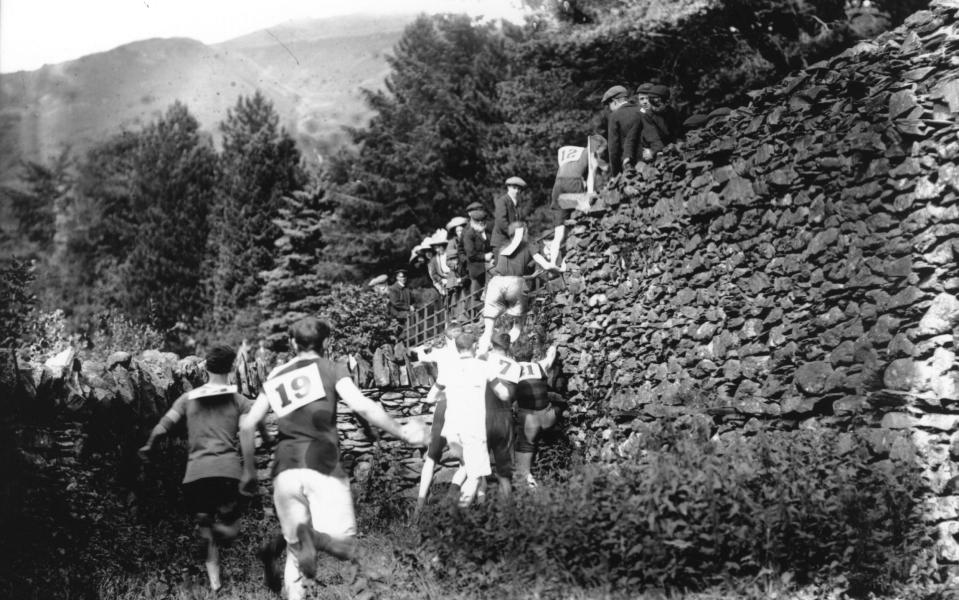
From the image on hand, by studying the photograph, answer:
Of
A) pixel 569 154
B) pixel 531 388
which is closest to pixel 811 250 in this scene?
pixel 531 388


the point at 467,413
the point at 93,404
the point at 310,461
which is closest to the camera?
the point at 310,461

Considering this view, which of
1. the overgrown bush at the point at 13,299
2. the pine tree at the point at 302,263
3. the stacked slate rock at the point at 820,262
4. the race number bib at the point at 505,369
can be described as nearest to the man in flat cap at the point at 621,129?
the stacked slate rock at the point at 820,262

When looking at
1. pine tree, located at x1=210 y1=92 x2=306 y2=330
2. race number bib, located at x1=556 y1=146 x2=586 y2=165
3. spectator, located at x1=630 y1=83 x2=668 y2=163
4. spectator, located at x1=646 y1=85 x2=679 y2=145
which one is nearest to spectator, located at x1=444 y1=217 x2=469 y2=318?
race number bib, located at x1=556 y1=146 x2=586 y2=165

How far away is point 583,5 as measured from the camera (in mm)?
23250

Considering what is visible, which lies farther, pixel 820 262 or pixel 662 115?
pixel 662 115

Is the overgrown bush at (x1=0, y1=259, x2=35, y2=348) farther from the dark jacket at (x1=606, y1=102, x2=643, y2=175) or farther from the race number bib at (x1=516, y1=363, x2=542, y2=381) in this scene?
the dark jacket at (x1=606, y1=102, x2=643, y2=175)

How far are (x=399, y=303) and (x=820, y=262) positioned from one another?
9.87m

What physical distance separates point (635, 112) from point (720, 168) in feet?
7.25

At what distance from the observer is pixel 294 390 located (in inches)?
234

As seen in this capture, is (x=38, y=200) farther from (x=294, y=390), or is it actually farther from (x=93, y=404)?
(x=294, y=390)

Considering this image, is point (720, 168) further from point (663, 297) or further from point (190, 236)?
point (190, 236)

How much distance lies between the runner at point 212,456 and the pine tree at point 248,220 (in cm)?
2890

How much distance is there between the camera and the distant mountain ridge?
83000mm

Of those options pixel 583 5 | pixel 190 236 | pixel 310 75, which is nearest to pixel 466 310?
pixel 583 5
